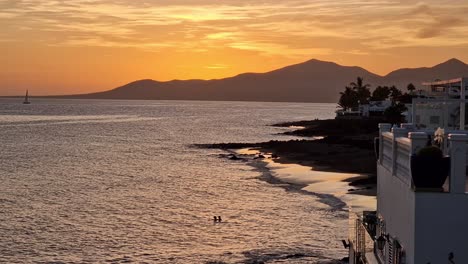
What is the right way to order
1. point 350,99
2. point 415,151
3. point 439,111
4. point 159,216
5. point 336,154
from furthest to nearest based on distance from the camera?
point 350,99 → point 336,154 → point 159,216 → point 439,111 → point 415,151

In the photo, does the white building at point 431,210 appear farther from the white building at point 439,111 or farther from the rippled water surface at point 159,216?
the rippled water surface at point 159,216

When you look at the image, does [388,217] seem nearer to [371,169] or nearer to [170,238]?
A: [170,238]

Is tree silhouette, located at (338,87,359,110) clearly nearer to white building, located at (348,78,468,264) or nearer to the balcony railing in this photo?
the balcony railing

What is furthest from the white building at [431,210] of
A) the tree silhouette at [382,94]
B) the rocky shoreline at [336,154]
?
the tree silhouette at [382,94]

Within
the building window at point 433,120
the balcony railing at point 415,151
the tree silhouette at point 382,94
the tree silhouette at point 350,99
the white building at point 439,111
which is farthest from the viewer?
the tree silhouette at point 350,99

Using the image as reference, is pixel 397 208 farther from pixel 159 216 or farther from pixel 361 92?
pixel 361 92

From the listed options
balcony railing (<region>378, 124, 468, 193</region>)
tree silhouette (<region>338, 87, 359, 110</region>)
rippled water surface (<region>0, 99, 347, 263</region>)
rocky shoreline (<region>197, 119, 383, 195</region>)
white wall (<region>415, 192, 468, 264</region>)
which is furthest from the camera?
tree silhouette (<region>338, 87, 359, 110</region>)

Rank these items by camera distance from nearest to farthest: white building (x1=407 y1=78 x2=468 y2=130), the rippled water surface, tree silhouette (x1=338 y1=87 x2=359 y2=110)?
white building (x1=407 y1=78 x2=468 y2=130), the rippled water surface, tree silhouette (x1=338 y1=87 x2=359 y2=110)

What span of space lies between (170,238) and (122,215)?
8.34 metres

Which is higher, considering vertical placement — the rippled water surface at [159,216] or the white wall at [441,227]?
the white wall at [441,227]

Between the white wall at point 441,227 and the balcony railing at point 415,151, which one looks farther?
the white wall at point 441,227

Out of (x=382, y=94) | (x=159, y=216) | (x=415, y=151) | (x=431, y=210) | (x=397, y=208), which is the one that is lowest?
(x=159, y=216)

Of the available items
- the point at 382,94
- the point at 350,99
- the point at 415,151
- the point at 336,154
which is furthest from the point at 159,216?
the point at 350,99

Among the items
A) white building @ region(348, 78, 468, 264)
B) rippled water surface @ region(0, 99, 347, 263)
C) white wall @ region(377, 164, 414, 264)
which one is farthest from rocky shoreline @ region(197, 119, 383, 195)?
white building @ region(348, 78, 468, 264)
